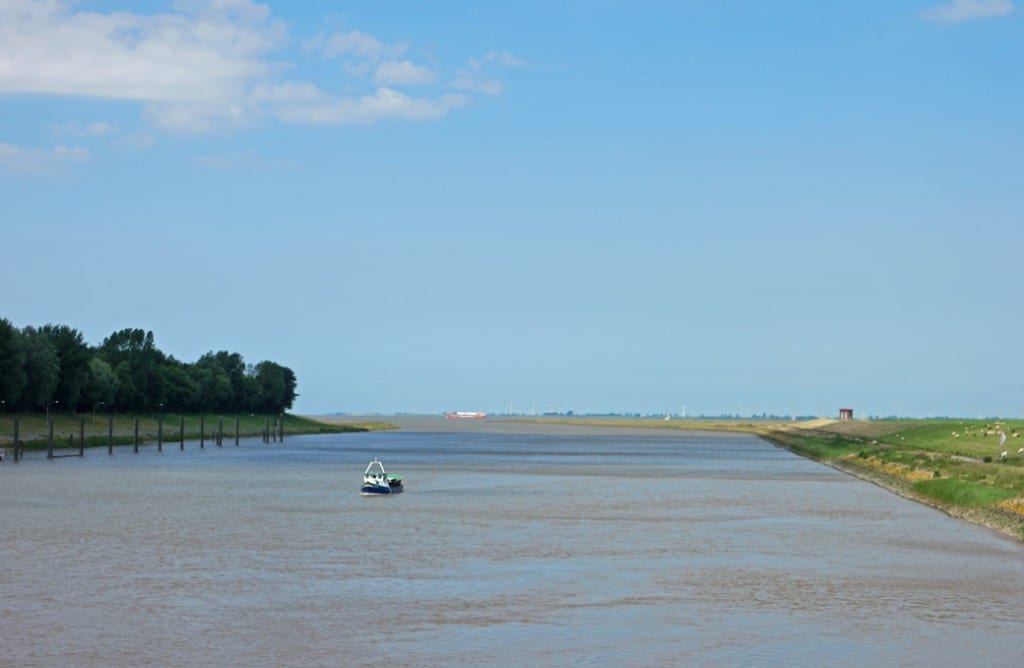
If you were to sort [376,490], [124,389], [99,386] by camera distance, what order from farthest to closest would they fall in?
1. [124,389]
2. [99,386]
3. [376,490]

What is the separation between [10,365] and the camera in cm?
13400

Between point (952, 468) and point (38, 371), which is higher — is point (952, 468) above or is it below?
below

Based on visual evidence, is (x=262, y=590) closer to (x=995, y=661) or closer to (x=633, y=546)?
(x=633, y=546)

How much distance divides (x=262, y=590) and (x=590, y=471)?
78335mm

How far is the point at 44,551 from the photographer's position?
47906 millimetres

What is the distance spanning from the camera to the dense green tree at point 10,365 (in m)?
133

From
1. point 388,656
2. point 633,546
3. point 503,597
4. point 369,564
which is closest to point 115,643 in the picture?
point 388,656

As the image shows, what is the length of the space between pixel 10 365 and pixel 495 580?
107404 mm

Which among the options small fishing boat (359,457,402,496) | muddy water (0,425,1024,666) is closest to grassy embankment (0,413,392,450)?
muddy water (0,425,1024,666)

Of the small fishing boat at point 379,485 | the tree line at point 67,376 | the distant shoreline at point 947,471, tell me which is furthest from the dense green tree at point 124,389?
the small fishing boat at point 379,485

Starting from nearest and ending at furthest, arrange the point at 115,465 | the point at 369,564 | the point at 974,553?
the point at 369,564 < the point at 974,553 < the point at 115,465

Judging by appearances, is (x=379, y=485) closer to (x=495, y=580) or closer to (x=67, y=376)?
(x=495, y=580)

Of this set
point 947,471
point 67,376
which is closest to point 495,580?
point 947,471

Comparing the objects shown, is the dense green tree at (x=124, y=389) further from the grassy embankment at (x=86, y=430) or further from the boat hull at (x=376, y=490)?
the boat hull at (x=376, y=490)
